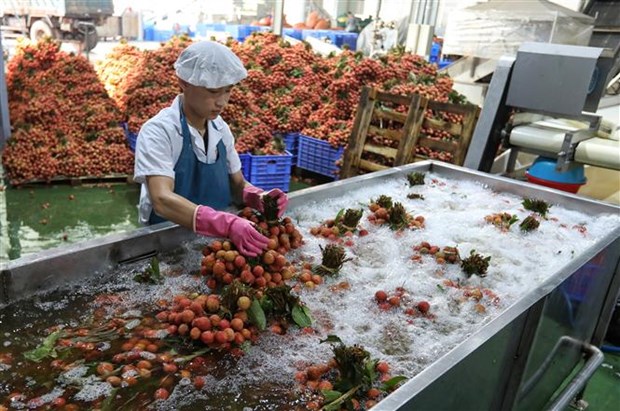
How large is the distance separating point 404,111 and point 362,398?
15.7 feet

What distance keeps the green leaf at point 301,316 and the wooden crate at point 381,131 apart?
3675 mm

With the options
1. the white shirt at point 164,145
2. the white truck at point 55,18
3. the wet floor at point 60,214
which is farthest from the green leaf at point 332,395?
the white truck at point 55,18

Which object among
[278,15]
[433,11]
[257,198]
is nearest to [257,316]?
[257,198]

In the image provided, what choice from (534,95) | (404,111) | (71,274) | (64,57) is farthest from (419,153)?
(64,57)

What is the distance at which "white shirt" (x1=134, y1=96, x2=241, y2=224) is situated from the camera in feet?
7.18

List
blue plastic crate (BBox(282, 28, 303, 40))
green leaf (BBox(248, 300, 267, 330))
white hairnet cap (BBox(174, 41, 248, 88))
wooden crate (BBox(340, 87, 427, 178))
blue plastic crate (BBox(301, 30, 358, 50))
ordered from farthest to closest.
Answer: blue plastic crate (BBox(301, 30, 358, 50))
blue plastic crate (BBox(282, 28, 303, 40))
wooden crate (BBox(340, 87, 427, 178))
white hairnet cap (BBox(174, 41, 248, 88))
green leaf (BBox(248, 300, 267, 330))

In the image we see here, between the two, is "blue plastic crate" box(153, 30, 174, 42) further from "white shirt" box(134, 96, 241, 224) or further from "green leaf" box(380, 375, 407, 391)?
→ "green leaf" box(380, 375, 407, 391)

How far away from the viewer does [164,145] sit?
226 cm

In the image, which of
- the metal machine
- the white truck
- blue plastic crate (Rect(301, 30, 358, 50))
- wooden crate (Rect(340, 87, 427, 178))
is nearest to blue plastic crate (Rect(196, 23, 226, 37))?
blue plastic crate (Rect(301, 30, 358, 50))

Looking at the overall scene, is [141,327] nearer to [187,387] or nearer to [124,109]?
[187,387]

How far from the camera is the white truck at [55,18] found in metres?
11.3

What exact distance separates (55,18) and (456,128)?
10.5 metres

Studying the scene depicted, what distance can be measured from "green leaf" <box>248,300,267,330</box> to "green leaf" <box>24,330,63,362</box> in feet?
1.90

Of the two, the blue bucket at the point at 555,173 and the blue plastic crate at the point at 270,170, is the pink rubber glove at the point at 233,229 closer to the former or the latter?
the blue bucket at the point at 555,173
